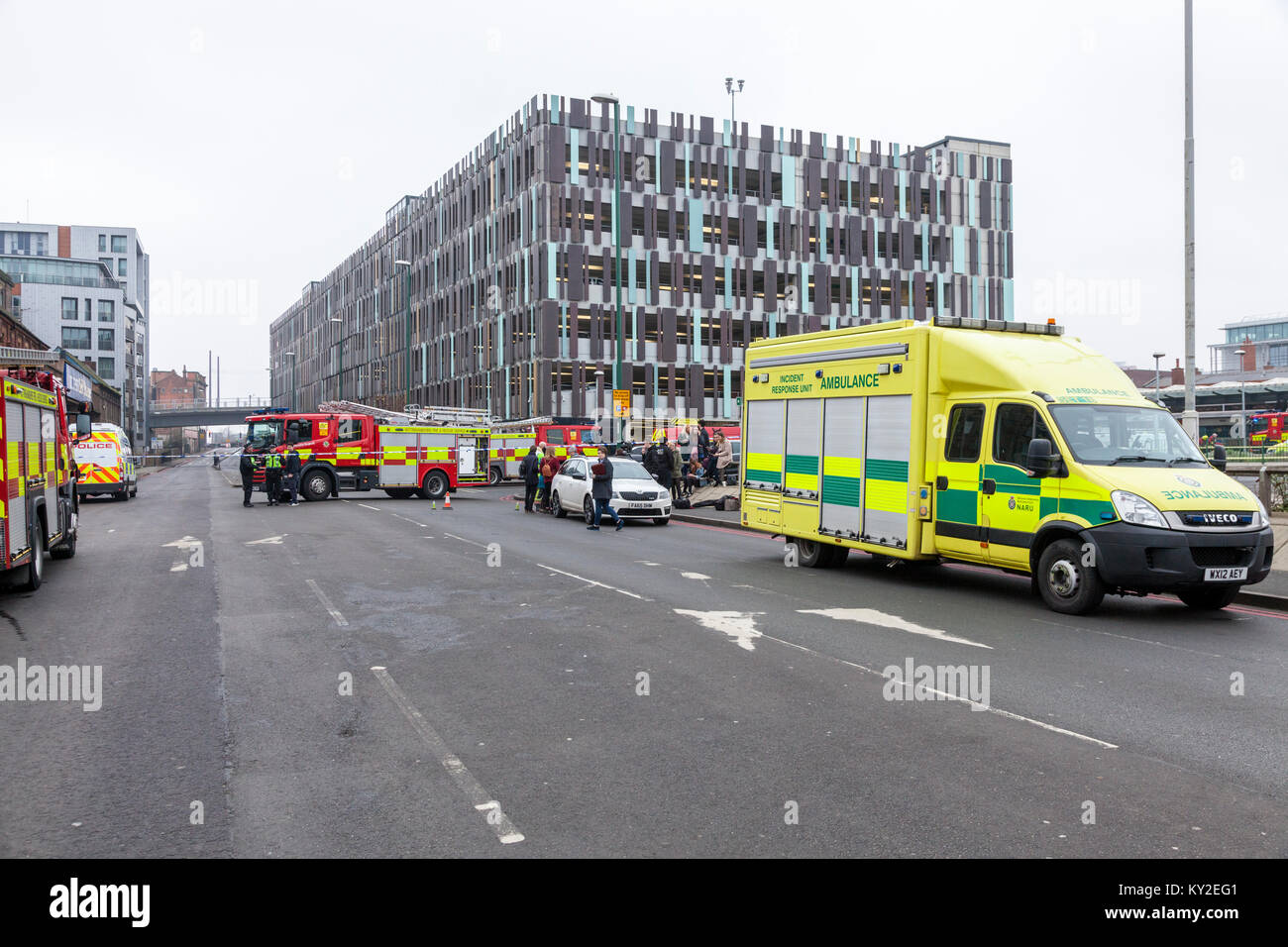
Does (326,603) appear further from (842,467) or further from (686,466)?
(686,466)

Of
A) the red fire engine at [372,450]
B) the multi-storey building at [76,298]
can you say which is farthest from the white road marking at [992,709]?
the multi-storey building at [76,298]

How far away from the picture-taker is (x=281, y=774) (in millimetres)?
5270

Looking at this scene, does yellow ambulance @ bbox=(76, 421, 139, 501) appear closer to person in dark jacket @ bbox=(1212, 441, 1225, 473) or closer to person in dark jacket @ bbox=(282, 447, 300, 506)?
person in dark jacket @ bbox=(282, 447, 300, 506)

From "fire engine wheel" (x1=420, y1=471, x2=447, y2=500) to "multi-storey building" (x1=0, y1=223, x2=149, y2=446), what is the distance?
242ft

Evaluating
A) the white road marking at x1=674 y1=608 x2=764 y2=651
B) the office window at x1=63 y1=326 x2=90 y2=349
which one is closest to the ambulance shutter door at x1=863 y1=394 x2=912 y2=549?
the white road marking at x1=674 y1=608 x2=764 y2=651

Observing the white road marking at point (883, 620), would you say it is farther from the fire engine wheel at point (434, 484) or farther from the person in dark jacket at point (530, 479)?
the fire engine wheel at point (434, 484)

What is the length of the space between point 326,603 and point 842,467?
21.9 ft

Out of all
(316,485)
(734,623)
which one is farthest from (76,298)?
(734,623)

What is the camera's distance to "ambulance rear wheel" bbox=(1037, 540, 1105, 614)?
394 inches

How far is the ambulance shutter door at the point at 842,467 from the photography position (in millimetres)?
12961

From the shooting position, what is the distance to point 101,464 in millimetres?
32750
